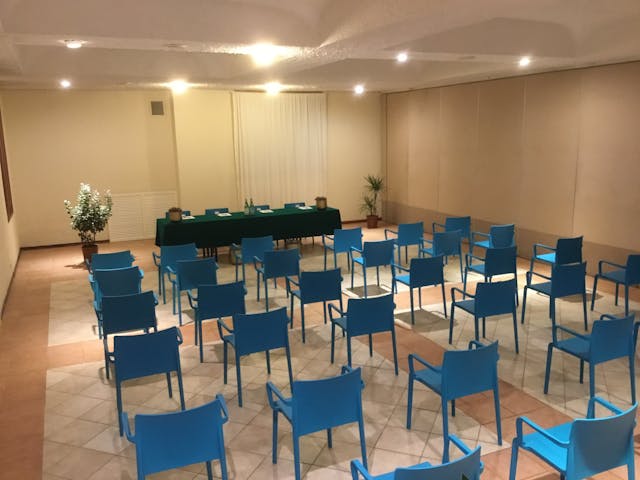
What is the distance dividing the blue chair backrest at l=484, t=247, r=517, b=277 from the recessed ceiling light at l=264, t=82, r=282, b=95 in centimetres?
640

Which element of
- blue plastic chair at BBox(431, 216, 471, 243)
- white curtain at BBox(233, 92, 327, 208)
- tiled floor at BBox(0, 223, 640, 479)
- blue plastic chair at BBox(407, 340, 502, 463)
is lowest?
tiled floor at BBox(0, 223, 640, 479)

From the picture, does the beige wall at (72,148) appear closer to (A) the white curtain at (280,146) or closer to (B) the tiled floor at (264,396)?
(A) the white curtain at (280,146)

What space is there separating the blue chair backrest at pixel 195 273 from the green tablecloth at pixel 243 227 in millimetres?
3001

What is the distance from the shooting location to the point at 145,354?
14.9 feet

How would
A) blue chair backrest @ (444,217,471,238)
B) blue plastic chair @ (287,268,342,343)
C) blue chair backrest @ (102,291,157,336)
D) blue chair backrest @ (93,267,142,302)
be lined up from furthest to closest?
blue chair backrest @ (444,217,471,238), blue chair backrest @ (93,267,142,302), blue plastic chair @ (287,268,342,343), blue chair backrest @ (102,291,157,336)

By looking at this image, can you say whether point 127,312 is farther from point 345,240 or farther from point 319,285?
point 345,240

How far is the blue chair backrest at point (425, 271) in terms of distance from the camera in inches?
276

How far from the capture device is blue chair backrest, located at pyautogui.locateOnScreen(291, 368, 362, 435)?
3.73 metres

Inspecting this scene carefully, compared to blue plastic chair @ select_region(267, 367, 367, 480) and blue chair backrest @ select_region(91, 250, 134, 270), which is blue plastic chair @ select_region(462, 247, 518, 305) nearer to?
blue plastic chair @ select_region(267, 367, 367, 480)

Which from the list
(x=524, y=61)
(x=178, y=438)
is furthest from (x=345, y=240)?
(x=178, y=438)

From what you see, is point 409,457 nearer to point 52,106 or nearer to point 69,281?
point 69,281

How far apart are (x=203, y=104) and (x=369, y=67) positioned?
3.87 meters

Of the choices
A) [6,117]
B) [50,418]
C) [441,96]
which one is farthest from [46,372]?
[441,96]

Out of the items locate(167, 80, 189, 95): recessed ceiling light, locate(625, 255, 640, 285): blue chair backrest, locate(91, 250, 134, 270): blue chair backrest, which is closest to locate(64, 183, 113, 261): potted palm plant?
locate(167, 80, 189, 95): recessed ceiling light
